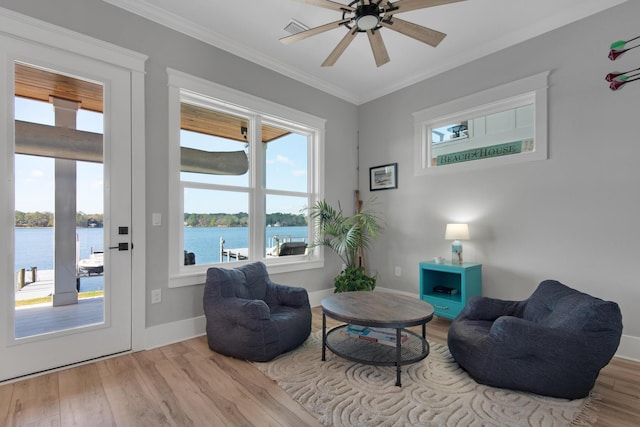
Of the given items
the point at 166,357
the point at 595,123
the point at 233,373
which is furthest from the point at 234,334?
the point at 595,123

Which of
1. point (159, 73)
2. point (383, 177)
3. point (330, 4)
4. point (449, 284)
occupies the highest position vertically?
point (330, 4)

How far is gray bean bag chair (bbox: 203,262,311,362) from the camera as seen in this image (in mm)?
2461

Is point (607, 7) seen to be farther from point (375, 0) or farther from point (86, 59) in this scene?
point (86, 59)

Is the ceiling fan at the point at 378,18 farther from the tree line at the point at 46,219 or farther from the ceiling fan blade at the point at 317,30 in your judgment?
the tree line at the point at 46,219

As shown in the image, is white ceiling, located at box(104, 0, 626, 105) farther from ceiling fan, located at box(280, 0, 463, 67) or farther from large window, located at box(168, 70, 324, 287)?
ceiling fan, located at box(280, 0, 463, 67)

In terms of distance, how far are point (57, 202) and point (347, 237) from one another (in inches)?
115

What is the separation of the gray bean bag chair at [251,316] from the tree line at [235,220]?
68 centimetres

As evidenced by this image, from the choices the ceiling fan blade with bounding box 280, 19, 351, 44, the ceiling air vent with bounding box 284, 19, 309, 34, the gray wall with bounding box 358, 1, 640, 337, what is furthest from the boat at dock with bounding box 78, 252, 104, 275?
the gray wall with bounding box 358, 1, 640, 337

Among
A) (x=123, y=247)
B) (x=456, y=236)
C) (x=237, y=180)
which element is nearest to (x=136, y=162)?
(x=123, y=247)

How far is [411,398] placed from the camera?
1962 mm

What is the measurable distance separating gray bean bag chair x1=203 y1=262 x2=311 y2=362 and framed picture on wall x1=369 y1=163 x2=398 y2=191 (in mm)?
2276

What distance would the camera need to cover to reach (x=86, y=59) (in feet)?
8.20

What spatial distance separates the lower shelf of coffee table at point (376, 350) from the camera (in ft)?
7.64

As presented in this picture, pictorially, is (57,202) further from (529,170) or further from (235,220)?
(529,170)
